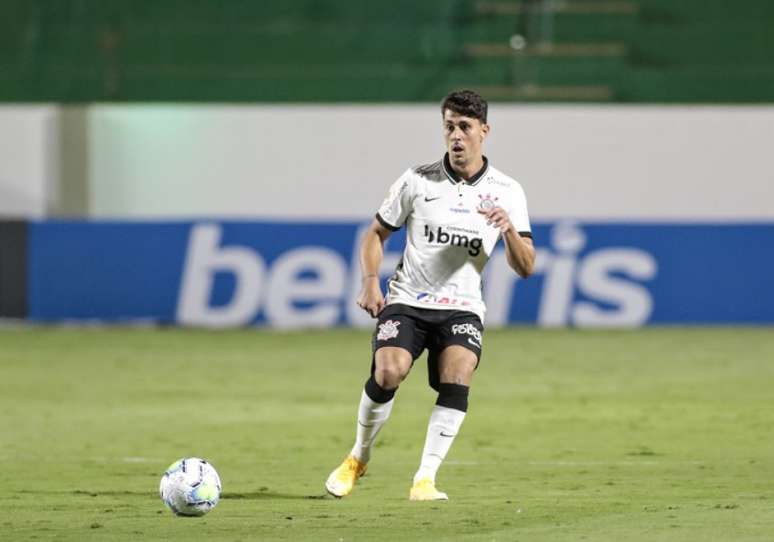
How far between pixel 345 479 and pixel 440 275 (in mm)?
1235

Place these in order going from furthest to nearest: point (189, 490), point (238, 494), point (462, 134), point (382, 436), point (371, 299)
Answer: point (382, 436) < point (238, 494) < point (462, 134) < point (371, 299) < point (189, 490)

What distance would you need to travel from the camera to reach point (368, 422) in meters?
8.91

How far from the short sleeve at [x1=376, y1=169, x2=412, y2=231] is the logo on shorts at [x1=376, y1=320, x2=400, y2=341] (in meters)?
0.55

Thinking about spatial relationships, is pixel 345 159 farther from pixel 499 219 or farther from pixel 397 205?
pixel 499 219

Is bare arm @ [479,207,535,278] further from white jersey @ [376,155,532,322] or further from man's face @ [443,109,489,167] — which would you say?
man's face @ [443,109,489,167]

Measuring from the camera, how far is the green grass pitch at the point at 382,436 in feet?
25.6

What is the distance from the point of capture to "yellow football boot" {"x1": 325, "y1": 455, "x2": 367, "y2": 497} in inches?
348

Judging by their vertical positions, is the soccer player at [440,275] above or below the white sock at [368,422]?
above

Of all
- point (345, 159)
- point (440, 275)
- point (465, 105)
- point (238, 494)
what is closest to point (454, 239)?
point (440, 275)

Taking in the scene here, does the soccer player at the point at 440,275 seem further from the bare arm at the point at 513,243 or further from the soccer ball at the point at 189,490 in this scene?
the soccer ball at the point at 189,490

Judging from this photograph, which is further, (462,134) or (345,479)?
(345,479)

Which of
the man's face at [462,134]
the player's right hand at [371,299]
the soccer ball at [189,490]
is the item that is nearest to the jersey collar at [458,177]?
the man's face at [462,134]

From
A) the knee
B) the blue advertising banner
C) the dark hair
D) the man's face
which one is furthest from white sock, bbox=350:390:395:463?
the blue advertising banner

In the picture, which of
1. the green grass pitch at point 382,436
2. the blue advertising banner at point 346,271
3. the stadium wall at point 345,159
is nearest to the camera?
the green grass pitch at point 382,436
